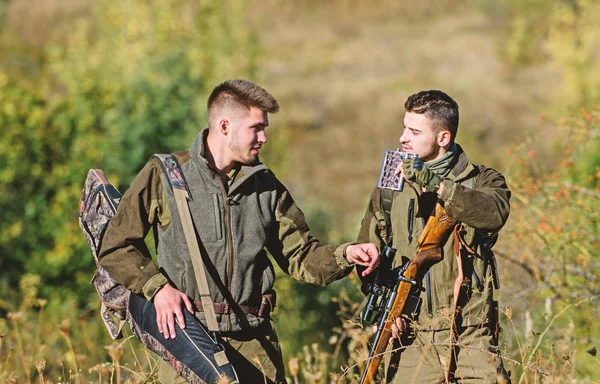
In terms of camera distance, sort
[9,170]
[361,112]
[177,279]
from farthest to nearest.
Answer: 1. [361,112]
2. [9,170]
3. [177,279]

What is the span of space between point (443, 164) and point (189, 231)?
1.28m

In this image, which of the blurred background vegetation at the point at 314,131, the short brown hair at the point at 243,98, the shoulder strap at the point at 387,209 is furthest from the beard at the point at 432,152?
the blurred background vegetation at the point at 314,131

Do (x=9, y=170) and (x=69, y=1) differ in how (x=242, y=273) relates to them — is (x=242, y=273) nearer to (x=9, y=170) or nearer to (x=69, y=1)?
(x=9, y=170)

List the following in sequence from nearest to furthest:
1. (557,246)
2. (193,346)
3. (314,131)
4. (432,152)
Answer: (193,346), (432,152), (557,246), (314,131)

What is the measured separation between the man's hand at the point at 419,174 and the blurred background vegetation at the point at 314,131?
695mm

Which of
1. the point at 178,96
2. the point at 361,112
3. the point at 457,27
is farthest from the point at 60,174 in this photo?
the point at 457,27

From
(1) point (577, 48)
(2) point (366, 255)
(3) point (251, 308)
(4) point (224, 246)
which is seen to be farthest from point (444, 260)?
(1) point (577, 48)

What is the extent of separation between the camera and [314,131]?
44938mm

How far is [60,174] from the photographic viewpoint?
14.8 meters

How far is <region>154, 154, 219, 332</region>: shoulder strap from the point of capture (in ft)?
13.4

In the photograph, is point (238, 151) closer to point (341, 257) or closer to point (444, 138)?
point (341, 257)

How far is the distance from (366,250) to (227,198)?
2.38 ft

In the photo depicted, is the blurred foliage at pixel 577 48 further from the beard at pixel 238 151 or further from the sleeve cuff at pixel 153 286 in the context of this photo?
the sleeve cuff at pixel 153 286

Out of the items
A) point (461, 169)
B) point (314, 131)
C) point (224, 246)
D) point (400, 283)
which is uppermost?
point (461, 169)
